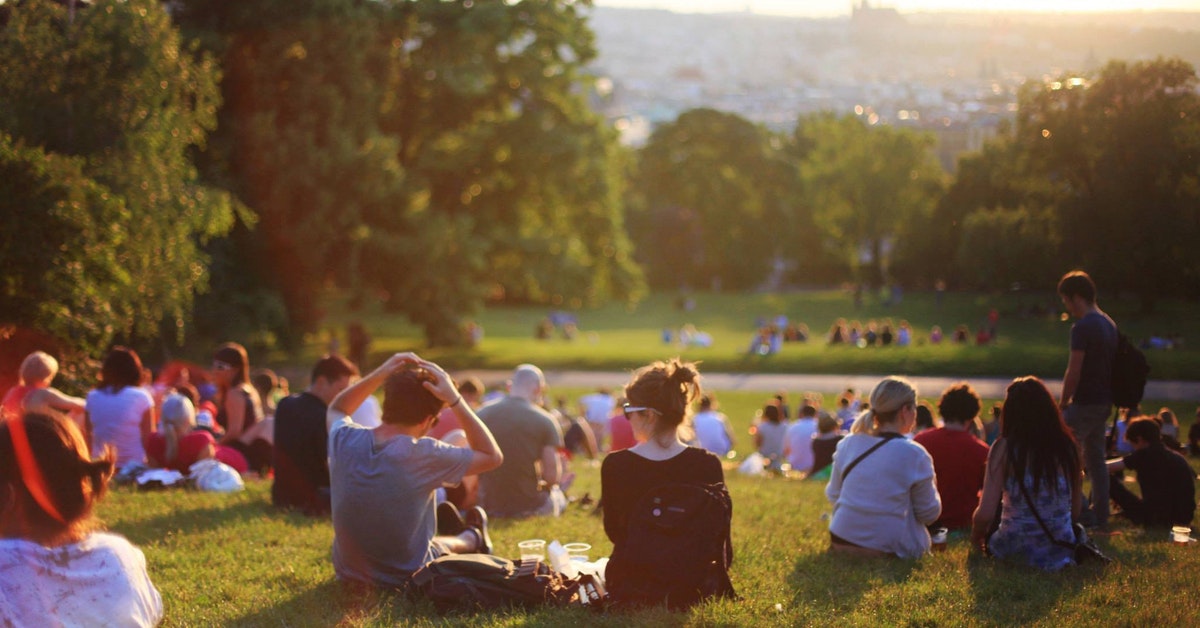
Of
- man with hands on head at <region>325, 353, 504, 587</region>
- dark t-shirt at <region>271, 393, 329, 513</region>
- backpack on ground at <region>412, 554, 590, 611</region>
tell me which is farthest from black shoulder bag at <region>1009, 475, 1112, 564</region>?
dark t-shirt at <region>271, 393, 329, 513</region>

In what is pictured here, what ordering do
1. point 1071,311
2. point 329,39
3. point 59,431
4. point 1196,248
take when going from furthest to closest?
point 329,39
point 1196,248
point 1071,311
point 59,431

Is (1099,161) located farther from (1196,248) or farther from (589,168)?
(589,168)

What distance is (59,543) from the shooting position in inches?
135

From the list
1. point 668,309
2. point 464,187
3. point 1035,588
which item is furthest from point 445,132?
point 668,309

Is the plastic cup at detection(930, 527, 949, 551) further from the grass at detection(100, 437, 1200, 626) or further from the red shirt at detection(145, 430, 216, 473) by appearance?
the red shirt at detection(145, 430, 216, 473)

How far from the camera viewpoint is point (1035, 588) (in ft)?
19.7

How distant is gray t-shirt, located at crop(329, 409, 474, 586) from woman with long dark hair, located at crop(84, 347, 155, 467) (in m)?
4.61

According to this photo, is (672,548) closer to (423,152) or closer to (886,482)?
(886,482)

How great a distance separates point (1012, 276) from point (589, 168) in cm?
1862

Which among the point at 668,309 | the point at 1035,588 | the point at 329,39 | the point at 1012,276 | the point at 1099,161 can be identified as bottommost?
the point at 668,309

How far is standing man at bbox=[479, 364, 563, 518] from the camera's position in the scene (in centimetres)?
877

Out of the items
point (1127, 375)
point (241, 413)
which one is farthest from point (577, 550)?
point (241, 413)

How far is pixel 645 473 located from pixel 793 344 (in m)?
32.3

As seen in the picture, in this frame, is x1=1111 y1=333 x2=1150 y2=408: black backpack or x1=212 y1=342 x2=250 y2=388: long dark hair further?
x1=212 y1=342 x2=250 y2=388: long dark hair
